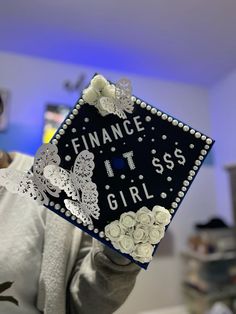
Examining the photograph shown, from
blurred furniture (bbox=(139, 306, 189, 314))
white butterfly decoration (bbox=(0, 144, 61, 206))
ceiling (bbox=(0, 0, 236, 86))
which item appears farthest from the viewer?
blurred furniture (bbox=(139, 306, 189, 314))

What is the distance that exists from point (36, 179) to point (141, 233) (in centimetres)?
19

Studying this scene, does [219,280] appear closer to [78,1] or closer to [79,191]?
[79,191]

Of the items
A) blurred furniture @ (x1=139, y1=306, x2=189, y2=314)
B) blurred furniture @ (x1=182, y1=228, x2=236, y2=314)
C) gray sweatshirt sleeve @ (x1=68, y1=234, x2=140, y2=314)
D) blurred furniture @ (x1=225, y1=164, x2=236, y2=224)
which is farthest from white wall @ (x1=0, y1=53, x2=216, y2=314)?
gray sweatshirt sleeve @ (x1=68, y1=234, x2=140, y2=314)

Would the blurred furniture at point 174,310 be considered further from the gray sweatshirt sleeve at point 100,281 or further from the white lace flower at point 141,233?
the white lace flower at point 141,233

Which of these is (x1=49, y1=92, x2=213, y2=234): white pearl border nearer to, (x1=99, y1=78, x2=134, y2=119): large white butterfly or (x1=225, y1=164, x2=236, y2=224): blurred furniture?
(x1=99, y1=78, x2=134, y2=119): large white butterfly

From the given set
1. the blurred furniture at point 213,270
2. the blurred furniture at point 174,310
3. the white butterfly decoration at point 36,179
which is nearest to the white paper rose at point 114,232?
the white butterfly decoration at point 36,179

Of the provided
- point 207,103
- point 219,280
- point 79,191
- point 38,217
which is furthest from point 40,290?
point 207,103

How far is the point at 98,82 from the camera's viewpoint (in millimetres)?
482

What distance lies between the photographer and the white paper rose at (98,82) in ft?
1.58

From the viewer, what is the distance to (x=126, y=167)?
0.48m

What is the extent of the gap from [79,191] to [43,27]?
1.45 m

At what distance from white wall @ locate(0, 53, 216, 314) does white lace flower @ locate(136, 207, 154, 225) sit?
4.98ft

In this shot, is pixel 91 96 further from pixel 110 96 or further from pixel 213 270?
pixel 213 270

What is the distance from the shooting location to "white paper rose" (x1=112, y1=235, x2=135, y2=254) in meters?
0.44
